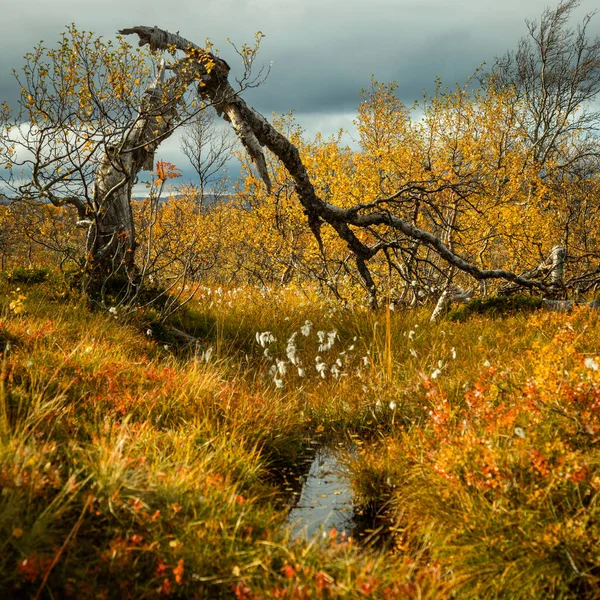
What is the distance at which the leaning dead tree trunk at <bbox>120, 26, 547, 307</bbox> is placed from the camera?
7.70 metres

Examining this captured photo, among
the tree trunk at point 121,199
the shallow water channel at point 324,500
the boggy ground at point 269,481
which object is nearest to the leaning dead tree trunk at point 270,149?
the tree trunk at point 121,199

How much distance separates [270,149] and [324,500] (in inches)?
214

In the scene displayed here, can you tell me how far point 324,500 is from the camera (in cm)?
413

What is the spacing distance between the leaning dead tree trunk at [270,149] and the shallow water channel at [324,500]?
4173mm

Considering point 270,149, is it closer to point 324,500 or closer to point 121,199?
point 121,199

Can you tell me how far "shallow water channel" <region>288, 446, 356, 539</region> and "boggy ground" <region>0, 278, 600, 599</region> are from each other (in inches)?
5.9

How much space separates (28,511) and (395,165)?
11.9 meters

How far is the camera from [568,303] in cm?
822

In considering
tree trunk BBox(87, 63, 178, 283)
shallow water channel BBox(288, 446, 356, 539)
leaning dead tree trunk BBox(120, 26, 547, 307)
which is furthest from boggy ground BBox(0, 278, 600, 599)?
leaning dead tree trunk BBox(120, 26, 547, 307)

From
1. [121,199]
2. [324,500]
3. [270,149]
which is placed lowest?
[324,500]

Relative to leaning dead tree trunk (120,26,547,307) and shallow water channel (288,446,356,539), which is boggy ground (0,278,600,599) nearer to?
shallow water channel (288,446,356,539)

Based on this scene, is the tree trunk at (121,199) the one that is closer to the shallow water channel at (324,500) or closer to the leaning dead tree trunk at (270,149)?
the leaning dead tree trunk at (270,149)

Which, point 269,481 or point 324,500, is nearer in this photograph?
point 324,500

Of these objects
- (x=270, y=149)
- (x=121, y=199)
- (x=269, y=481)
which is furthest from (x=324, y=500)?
(x=121, y=199)
